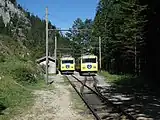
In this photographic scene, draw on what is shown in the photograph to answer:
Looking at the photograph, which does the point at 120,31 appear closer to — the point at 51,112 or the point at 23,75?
the point at 23,75

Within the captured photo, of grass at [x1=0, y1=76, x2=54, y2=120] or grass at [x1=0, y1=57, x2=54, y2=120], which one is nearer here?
grass at [x1=0, y1=76, x2=54, y2=120]

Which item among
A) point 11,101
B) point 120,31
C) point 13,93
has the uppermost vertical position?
point 120,31

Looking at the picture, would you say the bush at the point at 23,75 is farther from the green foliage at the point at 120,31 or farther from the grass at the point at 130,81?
the green foliage at the point at 120,31

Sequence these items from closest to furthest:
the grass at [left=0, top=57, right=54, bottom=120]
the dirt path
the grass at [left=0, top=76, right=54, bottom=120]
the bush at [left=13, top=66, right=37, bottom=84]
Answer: the dirt path → the grass at [left=0, top=76, right=54, bottom=120] → the grass at [left=0, top=57, right=54, bottom=120] → the bush at [left=13, top=66, right=37, bottom=84]

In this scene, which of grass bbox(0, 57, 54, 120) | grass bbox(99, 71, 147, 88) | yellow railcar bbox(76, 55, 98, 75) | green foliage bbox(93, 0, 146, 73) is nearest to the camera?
grass bbox(0, 57, 54, 120)

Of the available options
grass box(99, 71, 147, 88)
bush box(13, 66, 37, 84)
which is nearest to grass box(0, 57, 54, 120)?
bush box(13, 66, 37, 84)

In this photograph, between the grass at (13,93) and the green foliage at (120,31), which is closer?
the grass at (13,93)

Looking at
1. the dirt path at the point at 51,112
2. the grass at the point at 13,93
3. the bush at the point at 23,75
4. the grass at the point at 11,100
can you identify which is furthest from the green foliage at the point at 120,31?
the dirt path at the point at 51,112

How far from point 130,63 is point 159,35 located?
86.5 feet

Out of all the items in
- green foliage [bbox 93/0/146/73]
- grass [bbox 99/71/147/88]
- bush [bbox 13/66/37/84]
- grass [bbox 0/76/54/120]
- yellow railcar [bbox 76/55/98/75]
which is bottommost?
grass [bbox 0/76/54/120]

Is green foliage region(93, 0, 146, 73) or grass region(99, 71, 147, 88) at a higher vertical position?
green foliage region(93, 0, 146, 73)

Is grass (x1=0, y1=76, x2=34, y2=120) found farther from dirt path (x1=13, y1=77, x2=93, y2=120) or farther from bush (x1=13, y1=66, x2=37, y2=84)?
bush (x1=13, y1=66, x2=37, y2=84)

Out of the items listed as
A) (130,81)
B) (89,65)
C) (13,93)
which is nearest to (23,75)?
(13,93)

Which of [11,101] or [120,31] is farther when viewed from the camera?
[120,31]
